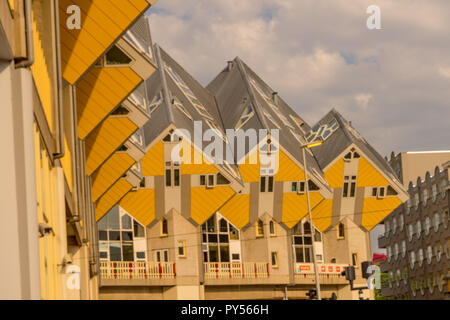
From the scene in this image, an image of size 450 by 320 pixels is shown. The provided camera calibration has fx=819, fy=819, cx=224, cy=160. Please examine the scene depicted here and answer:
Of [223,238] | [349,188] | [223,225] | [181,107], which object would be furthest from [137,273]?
[349,188]

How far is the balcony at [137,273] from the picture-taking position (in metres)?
53.7

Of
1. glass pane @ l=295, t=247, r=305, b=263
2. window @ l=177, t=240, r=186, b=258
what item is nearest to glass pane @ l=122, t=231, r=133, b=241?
window @ l=177, t=240, r=186, b=258

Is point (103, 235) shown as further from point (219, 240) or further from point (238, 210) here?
point (238, 210)

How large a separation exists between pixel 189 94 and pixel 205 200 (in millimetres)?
10977

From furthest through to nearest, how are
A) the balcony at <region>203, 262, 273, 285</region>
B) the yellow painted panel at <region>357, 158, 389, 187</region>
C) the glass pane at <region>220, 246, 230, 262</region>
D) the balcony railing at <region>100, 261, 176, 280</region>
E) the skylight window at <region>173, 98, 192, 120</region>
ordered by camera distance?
the yellow painted panel at <region>357, 158, 389, 187</region> < the glass pane at <region>220, 246, 230, 262</region> < the skylight window at <region>173, 98, 192, 120</region> < the balcony at <region>203, 262, 273, 285</region> < the balcony railing at <region>100, 261, 176, 280</region>

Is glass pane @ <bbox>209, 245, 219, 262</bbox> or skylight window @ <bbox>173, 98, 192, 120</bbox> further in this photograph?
glass pane @ <bbox>209, 245, 219, 262</bbox>

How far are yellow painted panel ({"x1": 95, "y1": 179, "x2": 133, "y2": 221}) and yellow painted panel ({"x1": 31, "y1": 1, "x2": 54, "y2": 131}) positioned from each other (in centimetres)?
2746

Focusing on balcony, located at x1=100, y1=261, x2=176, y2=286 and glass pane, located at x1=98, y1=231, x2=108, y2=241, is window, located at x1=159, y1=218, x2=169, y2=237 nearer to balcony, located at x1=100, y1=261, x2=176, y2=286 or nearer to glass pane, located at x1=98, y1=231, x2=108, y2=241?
balcony, located at x1=100, y1=261, x2=176, y2=286

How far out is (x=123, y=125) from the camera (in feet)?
108

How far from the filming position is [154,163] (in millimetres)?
56500

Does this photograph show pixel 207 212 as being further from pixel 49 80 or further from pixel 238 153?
pixel 49 80

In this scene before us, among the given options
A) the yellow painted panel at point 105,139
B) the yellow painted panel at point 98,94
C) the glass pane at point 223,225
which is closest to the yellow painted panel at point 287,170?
the glass pane at point 223,225

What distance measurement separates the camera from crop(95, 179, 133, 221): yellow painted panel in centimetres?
4425
